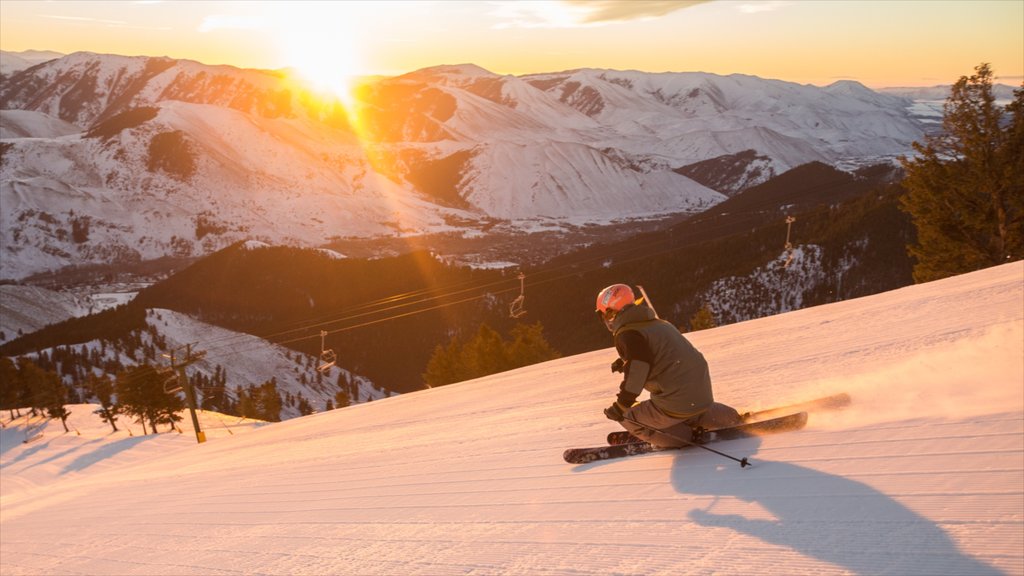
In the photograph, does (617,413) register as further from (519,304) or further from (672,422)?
(519,304)

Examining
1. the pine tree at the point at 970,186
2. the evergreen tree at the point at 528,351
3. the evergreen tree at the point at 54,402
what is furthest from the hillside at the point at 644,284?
the pine tree at the point at 970,186

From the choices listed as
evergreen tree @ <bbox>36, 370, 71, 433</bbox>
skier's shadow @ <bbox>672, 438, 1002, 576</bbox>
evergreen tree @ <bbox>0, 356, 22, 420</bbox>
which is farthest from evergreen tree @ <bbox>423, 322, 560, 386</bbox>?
skier's shadow @ <bbox>672, 438, 1002, 576</bbox>

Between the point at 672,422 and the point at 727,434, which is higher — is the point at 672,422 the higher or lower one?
the higher one

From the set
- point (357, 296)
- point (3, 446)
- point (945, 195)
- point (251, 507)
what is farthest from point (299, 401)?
point (251, 507)

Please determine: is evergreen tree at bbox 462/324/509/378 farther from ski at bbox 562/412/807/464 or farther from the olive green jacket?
the olive green jacket

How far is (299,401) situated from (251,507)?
141935mm

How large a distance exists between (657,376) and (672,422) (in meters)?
0.48

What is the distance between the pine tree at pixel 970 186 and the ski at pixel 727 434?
29.4 metres

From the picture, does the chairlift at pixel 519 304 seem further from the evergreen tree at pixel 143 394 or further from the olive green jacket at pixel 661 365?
the evergreen tree at pixel 143 394

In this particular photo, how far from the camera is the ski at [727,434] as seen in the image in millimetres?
6797

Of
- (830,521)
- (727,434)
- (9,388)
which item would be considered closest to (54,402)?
(9,388)

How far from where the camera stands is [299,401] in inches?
5733

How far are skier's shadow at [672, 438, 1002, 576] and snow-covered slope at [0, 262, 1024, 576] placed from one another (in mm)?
16

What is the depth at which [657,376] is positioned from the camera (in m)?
6.88
